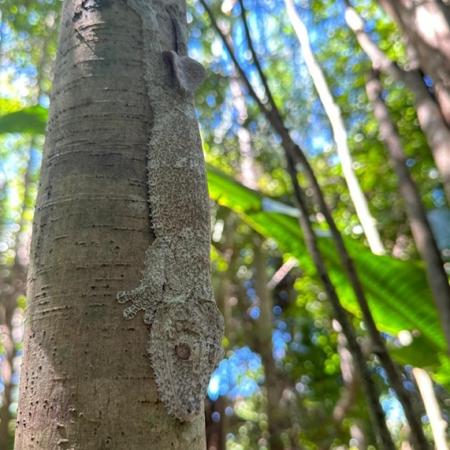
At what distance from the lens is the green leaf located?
2.05 m

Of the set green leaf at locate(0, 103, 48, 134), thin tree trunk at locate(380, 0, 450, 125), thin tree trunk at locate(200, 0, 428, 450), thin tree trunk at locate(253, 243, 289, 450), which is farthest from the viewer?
thin tree trunk at locate(253, 243, 289, 450)

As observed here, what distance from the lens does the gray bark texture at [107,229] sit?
0.56 m

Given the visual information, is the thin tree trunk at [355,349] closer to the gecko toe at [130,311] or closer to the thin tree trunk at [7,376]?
the gecko toe at [130,311]

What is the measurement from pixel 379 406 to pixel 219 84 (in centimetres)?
525

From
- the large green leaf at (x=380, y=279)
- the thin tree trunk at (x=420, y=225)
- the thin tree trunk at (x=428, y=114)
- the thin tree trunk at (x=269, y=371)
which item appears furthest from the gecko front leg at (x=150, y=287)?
the thin tree trunk at (x=269, y=371)

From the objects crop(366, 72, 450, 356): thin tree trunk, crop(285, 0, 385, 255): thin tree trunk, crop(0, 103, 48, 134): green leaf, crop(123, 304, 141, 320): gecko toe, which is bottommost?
crop(123, 304, 141, 320): gecko toe

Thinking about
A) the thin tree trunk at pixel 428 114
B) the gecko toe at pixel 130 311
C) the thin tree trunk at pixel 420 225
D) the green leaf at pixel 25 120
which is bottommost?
the gecko toe at pixel 130 311

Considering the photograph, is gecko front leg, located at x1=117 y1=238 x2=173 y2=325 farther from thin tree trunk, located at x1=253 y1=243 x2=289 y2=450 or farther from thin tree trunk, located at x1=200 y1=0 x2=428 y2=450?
thin tree trunk, located at x1=253 y1=243 x2=289 y2=450

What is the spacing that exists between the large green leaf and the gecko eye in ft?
4.38

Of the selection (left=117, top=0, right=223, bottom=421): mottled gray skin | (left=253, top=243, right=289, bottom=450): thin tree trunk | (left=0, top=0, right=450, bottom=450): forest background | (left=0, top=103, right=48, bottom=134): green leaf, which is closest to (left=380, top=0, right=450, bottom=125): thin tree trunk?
(left=0, top=0, right=450, bottom=450): forest background

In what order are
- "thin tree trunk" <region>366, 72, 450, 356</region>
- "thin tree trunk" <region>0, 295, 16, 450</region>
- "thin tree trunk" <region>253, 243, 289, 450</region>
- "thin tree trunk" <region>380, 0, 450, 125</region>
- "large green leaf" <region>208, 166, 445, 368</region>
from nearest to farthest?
"thin tree trunk" <region>366, 72, 450, 356</region>, "thin tree trunk" <region>380, 0, 450, 125</region>, "large green leaf" <region>208, 166, 445, 368</region>, "thin tree trunk" <region>253, 243, 289, 450</region>, "thin tree trunk" <region>0, 295, 16, 450</region>

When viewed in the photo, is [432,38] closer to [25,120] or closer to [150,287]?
[150,287]

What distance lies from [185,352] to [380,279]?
4.92 ft

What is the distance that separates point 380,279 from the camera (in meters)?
1.99
